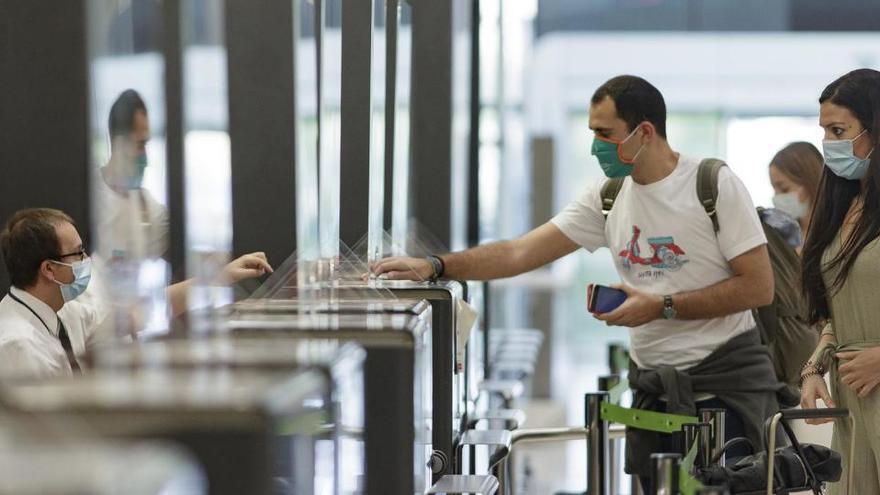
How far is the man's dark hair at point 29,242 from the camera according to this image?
277 centimetres

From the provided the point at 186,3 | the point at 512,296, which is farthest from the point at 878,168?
the point at 512,296

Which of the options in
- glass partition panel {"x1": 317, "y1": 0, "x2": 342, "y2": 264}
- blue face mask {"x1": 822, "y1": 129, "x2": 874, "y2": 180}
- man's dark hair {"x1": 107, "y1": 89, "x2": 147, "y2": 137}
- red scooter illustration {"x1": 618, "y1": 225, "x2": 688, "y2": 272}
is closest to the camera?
man's dark hair {"x1": 107, "y1": 89, "x2": 147, "y2": 137}

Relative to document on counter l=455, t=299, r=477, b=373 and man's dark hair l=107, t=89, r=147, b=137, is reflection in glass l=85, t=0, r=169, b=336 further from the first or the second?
document on counter l=455, t=299, r=477, b=373

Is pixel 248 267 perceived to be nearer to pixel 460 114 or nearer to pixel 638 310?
pixel 638 310

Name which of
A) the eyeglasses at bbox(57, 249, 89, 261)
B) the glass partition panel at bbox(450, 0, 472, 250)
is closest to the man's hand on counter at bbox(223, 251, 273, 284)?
the eyeglasses at bbox(57, 249, 89, 261)

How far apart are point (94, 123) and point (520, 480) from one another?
4.30 m

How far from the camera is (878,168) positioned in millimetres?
3129

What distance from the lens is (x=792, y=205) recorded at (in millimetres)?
4633

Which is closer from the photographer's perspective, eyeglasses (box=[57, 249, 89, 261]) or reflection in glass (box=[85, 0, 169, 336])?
reflection in glass (box=[85, 0, 169, 336])

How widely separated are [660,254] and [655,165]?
0.80ft

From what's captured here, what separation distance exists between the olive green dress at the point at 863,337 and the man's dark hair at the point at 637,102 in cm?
64

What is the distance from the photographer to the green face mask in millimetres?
3479

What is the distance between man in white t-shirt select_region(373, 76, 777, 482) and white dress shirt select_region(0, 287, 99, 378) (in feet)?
2.47

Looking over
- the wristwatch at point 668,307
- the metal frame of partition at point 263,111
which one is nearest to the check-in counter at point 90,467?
the metal frame of partition at point 263,111
